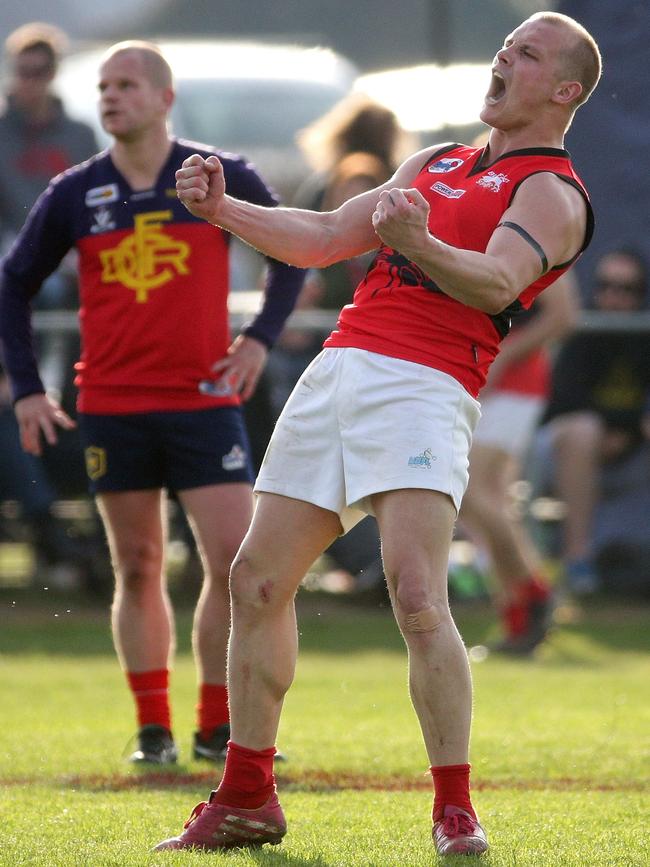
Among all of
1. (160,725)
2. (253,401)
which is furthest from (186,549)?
(160,725)

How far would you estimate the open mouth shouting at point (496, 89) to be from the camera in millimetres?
4508

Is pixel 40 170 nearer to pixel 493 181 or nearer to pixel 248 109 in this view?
pixel 248 109

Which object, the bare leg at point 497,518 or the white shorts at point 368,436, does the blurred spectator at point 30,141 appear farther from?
the white shorts at point 368,436

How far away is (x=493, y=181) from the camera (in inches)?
174

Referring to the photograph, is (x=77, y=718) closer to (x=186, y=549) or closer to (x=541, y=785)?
(x=541, y=785)

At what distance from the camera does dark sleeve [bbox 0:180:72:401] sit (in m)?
5.98

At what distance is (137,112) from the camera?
592 cm

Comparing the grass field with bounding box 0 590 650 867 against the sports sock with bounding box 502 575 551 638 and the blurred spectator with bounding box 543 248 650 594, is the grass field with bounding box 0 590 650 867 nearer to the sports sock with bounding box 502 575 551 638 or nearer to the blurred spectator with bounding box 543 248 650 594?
the sports sock with bounding box 502 575 551 638

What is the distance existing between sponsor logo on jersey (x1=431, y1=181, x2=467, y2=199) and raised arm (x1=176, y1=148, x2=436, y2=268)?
170 millimetres

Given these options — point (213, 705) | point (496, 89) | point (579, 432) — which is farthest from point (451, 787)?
point (579, 432)

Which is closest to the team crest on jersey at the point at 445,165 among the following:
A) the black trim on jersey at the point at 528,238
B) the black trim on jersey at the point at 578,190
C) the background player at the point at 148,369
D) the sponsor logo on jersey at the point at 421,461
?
the black trim on jersey at the point at 578,190

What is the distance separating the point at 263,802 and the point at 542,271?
1581 mm

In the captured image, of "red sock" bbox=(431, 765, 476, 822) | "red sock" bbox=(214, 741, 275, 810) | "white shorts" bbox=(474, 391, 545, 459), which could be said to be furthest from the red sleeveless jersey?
"white shorts" bbox=(474, 391, 545, 459)

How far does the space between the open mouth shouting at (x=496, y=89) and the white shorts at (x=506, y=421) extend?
4682 mm
